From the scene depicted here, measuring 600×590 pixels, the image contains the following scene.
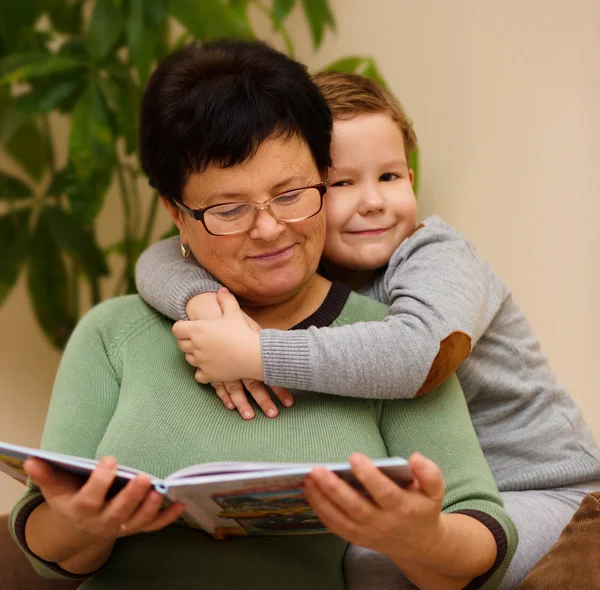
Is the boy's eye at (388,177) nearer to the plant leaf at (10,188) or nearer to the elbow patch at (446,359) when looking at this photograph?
the elbow patch at (446,359)

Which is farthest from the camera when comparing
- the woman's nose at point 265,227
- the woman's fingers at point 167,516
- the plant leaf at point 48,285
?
the plant leaf at point 48,285

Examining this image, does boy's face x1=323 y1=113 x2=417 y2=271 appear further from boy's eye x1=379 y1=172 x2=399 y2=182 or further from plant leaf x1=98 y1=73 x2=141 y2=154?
plant leaf x1=98 y1=73 x2=141 y2=154

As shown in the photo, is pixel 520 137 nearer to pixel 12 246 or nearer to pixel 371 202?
pixel 371 202

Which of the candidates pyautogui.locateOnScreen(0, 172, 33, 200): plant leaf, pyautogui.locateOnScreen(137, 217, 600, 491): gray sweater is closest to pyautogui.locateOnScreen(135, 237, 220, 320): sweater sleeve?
pyautogui.locateOnScreen(137, 217, 600, 491): gray sweater

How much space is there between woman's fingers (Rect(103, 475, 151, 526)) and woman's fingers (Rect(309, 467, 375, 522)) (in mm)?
185

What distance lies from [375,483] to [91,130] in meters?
1.47

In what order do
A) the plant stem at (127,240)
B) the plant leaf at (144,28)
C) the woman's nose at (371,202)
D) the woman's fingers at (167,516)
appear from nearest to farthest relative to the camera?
the woman's fingers at (167,516), the woman's nose at (371,202), the plant leaf at (144,28), the plant stem at (127,240)

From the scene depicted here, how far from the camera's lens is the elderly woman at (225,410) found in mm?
1048

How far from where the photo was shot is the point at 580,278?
1.91m

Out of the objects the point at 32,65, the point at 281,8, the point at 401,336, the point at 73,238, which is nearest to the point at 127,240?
the point at 73,238

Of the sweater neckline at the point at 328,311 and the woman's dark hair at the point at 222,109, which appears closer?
the woman's dark hair at the point at 222,109

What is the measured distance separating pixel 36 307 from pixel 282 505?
5.49 feet

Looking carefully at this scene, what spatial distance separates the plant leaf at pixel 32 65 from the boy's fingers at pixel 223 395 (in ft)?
3.94

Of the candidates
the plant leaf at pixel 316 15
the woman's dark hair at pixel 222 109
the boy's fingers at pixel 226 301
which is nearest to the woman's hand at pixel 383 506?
the boy's fingers at pixel 226 301
